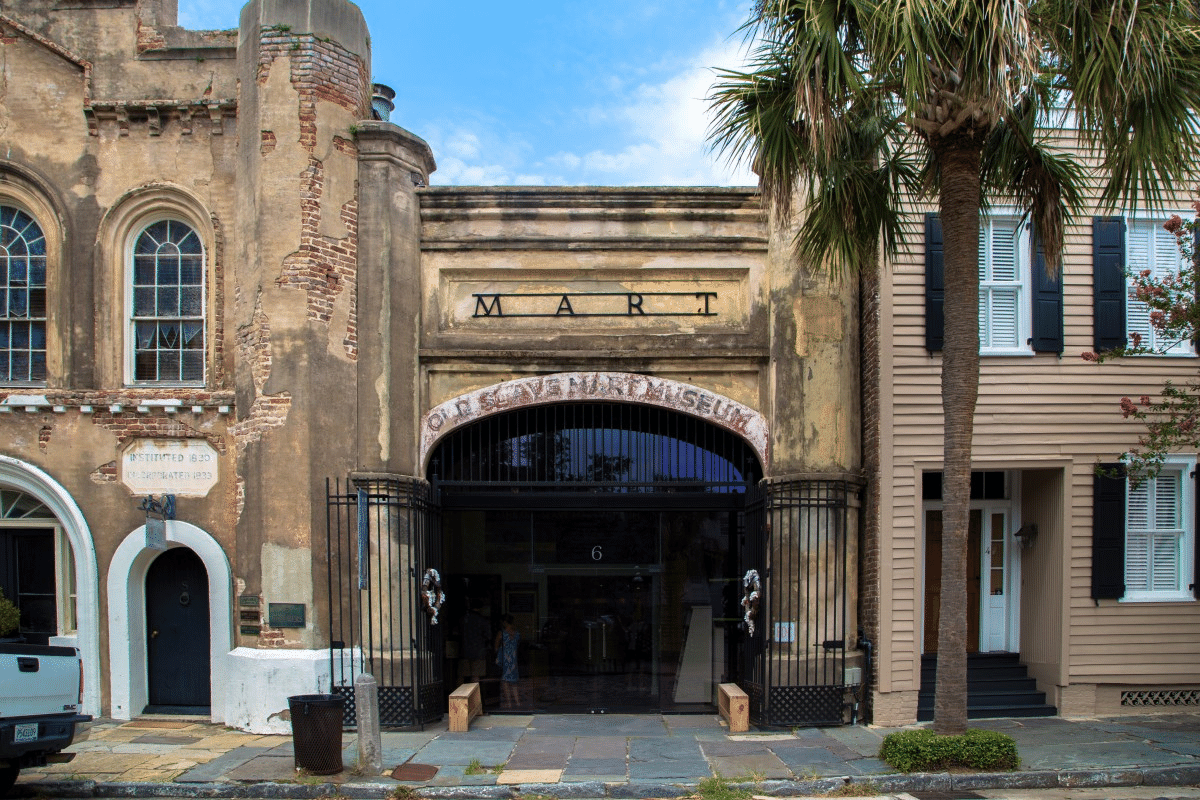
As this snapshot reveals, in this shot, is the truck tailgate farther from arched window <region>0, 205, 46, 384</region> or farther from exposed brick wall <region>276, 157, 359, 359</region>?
arched window <region>0, 205, 46, 384</region>

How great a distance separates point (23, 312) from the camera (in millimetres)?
12539

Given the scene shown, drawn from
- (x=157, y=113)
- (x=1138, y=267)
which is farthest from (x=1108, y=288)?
(x=157, y=113)

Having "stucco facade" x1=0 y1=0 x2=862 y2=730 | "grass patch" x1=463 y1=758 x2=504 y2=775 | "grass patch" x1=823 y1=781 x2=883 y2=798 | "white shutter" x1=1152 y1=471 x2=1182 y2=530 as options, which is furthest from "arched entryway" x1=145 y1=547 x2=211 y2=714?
A: "white shutter" x1=1152 y1=471 x2=1182 y2=530

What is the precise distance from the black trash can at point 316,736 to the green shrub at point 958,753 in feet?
17.9

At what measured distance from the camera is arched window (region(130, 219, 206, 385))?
12531mm

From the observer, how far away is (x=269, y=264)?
456 inches

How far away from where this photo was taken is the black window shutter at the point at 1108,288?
1189cm

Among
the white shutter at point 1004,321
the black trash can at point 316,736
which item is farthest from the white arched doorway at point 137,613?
the white shutter at point 1004,321

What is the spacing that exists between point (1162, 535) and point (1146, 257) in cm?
351

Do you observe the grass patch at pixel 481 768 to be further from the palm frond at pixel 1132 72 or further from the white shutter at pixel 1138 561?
the palm frond at pixel 1132 72

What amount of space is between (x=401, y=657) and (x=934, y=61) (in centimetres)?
854

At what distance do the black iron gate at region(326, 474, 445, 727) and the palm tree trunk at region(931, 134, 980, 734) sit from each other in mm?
5852

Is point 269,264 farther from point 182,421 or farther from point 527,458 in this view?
point 527,458

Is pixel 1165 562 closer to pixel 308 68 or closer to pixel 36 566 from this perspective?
pixel 308 68
